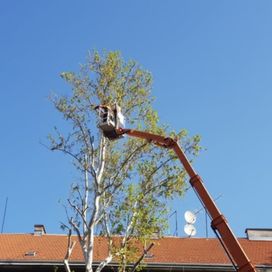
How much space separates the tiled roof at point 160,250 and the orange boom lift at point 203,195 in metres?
14.1

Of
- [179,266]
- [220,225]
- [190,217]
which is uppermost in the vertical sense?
[190,217]

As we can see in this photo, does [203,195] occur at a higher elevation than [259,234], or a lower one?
lower

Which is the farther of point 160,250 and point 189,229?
point 160,250

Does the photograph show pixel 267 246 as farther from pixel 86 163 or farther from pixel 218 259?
pixel 86 163

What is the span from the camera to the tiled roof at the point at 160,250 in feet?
96.6

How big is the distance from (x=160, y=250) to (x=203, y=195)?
56.8ft

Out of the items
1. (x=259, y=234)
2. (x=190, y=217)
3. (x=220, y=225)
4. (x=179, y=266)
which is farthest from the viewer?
(x=259, y=234)

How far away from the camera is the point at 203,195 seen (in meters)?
14.3

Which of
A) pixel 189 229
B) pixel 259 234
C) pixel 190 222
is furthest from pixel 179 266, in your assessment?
pixel 259 234

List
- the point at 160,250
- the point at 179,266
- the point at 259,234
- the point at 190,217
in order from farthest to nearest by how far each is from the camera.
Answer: the point at 259,234, the point at 160,250, the point at 179,266, the point at 190,217

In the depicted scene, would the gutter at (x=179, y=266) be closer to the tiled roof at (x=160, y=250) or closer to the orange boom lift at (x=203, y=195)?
the tiled roof at (x=160, y=250)

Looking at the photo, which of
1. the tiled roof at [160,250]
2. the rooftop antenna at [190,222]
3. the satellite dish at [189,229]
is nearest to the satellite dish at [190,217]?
the rooftop antenna at [190,222]

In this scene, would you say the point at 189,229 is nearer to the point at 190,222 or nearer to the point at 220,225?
the point at 190,222

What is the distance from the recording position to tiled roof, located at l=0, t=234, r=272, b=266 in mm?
29438
